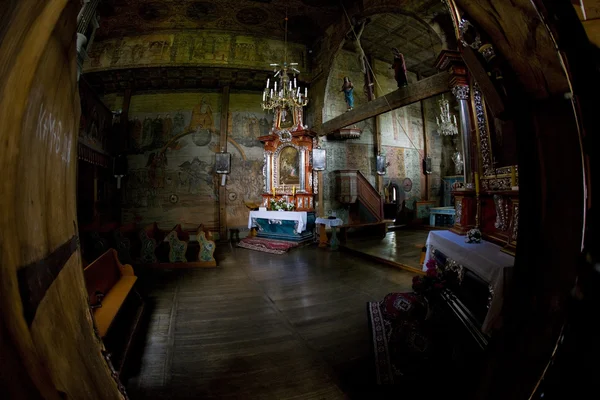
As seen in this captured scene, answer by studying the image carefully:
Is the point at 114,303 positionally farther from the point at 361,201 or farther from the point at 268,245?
the point at 361,201

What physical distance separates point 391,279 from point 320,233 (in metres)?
3.43

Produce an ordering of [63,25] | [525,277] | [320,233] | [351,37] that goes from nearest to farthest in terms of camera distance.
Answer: [63,25], [525,277], [320,233], [351,37]

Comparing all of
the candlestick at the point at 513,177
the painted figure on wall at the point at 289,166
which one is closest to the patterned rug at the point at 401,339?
the candlestick at the point at 513,177

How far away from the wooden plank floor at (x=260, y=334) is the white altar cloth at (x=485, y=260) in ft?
3.80

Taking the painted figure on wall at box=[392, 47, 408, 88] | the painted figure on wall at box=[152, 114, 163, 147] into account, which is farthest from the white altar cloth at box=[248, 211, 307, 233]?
the painted figure on wall at box=[152, 114, 163, 147]

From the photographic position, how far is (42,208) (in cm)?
69

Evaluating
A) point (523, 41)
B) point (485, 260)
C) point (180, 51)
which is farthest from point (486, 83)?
point (180, 51)

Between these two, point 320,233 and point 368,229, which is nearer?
point 320,233

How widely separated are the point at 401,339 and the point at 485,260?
3.55ft

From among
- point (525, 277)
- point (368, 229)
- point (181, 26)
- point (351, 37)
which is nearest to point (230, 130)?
point (181, 26)

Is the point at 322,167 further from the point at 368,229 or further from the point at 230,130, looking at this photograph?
the point at 230,130

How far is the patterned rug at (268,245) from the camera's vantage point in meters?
6.85

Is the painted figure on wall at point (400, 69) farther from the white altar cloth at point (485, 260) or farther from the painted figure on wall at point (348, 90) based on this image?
the white altar cloth at point (485, 260)

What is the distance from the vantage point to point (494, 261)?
1.92 meters
